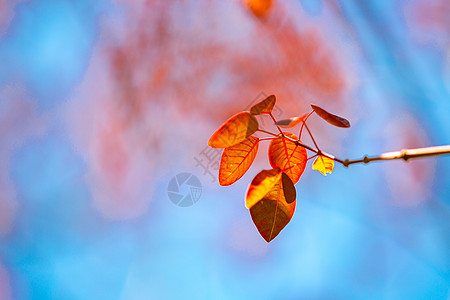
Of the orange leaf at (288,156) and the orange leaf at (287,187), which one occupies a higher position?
the orange leaf at (288,156)

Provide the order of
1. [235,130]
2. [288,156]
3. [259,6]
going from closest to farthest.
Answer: [235,130], [288,156], [259,6]

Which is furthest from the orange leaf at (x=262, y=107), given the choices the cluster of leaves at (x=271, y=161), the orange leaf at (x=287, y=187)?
the orange leaf at (x=287, y=187)

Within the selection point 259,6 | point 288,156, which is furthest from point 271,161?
point 259,6

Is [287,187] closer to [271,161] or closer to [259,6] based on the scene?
[271,161]

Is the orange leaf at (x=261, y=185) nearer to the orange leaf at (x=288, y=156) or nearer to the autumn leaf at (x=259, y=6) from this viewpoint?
the orange leaf at (x=288, y=156)

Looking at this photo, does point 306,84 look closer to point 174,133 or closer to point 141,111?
point 174,133
